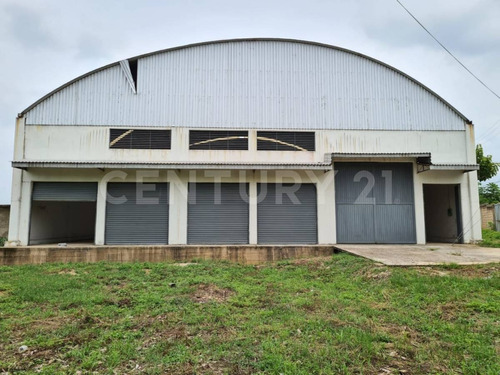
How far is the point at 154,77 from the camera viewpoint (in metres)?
13.4

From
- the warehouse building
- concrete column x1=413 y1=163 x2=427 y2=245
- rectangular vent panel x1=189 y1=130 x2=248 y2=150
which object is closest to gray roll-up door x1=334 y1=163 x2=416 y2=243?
the warehouse building

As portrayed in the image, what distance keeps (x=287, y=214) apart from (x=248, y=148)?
2.98 metres

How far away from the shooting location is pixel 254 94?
44.1ft

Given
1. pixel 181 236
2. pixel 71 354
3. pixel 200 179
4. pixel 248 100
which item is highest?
pixel 248 100

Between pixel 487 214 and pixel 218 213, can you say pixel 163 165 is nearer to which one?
pixel 218 213

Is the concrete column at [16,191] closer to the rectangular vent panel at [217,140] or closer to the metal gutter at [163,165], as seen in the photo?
the metal gutter at [163,165]

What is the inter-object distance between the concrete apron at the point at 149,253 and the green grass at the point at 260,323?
306cm

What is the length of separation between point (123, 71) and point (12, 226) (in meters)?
7.11

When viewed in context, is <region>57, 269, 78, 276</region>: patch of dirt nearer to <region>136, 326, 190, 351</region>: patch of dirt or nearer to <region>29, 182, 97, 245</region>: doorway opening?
<region>29, 182, 97, 245</region>: doorway opening

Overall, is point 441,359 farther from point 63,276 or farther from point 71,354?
point 63,276

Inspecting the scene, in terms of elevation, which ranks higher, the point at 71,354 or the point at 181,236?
the point at 181,236

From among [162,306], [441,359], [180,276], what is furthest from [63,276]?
[441,359]

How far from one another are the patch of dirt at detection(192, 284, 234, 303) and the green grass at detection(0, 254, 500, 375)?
36 mm

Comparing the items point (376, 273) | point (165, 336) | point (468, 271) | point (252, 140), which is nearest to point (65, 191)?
point (252, 140)
